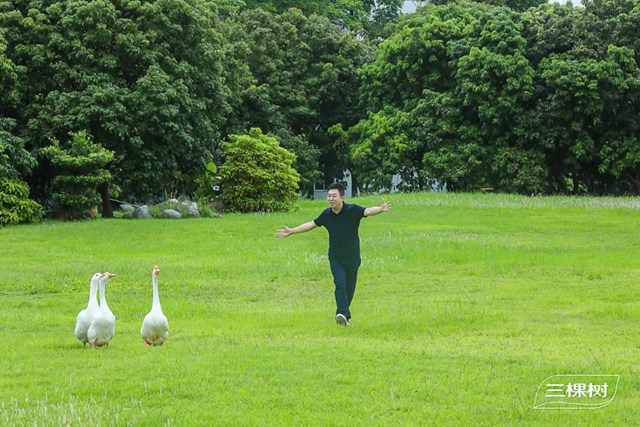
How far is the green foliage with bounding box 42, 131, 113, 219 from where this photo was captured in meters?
31.4

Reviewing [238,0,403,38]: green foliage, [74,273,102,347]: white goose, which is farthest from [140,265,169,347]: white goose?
[238,0,403,38]: green foliage

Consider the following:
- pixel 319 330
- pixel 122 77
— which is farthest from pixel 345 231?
pixel 122 77

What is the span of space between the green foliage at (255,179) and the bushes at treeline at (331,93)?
26.6 inches

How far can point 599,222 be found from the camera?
28.5m

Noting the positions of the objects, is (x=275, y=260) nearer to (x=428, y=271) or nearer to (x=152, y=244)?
(x=428, y=271)

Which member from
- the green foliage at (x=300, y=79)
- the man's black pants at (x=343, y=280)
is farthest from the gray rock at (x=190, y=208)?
the man's black pants at (x=343, y=280)

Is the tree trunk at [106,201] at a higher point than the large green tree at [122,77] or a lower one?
lower

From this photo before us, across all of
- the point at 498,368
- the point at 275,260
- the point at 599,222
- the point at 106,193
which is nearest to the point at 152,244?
the point at 275,260

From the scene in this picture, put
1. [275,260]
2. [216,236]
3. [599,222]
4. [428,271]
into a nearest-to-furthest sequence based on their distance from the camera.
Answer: [428,271] < [275,260] < [216,236] < [599,222]

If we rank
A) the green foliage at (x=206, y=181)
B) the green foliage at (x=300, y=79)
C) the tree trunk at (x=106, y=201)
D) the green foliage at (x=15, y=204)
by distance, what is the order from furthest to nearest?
the green foliage at (x=300, y=79) < the green foliage at (x=206, y=181) < the tree trunk at (x=106, y=201) < the green foliage at (x=15, y=204)

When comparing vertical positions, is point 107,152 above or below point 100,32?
below

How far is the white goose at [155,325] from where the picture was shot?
9906 mm

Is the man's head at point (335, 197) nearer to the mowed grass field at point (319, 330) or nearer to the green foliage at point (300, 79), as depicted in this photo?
the mowed grass field at point (319, 330)

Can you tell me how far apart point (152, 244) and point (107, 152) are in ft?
28.8
